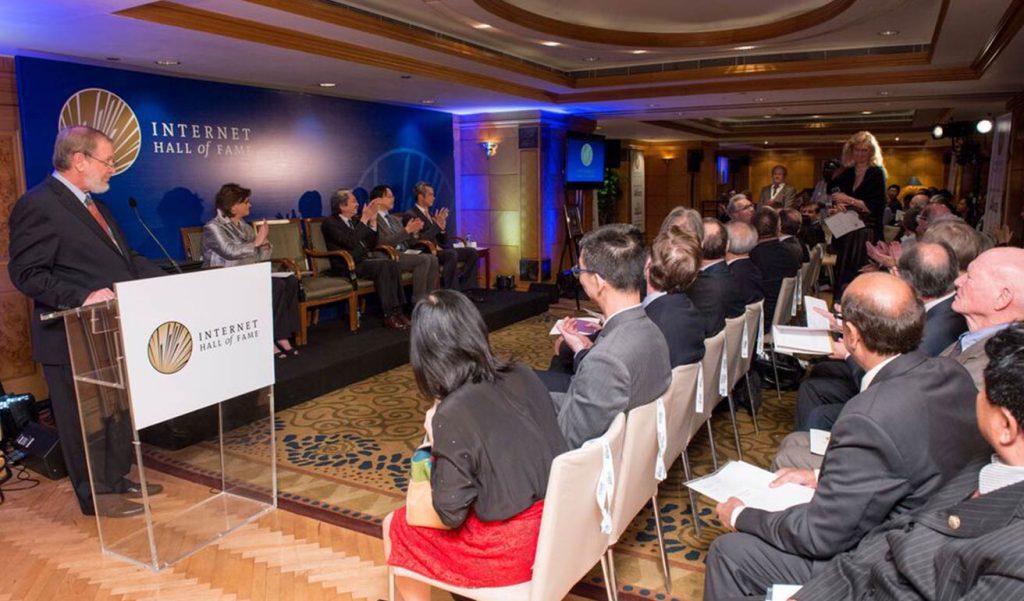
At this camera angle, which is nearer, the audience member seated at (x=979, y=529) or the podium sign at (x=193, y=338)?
the audience member seated at (x=979, y=529)

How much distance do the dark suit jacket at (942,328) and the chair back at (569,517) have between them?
158cm

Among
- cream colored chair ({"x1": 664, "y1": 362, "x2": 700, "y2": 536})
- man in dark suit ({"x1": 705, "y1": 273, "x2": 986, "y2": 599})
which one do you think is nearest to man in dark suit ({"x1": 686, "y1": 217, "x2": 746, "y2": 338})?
cream colored chair ({"x1": 664, "y1": 362, "x2": 700, "y2": 536})

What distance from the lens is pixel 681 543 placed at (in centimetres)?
314

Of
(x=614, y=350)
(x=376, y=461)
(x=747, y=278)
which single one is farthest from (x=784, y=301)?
(x=614, y=350)

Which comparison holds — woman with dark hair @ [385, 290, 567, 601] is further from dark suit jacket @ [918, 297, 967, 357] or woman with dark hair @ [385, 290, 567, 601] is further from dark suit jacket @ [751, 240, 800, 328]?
dark suit jacket @ [751, 240, 800, 328]

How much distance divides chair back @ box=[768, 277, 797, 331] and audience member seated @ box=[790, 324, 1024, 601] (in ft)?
11.3

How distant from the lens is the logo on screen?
1095 cm

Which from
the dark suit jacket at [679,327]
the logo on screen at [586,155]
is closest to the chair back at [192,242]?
the dark suit jacket at [679,327]

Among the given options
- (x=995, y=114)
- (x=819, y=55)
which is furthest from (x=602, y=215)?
(x=819, y=55)

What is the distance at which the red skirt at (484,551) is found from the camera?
194 centimetres

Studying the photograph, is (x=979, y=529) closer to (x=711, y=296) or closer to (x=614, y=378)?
(x=614, y=378)

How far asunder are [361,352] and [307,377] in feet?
2.24

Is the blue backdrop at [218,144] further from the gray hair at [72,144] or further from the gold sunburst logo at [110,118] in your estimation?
the gray hair at [72,144]

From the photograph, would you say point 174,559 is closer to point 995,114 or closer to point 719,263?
point 719,263
